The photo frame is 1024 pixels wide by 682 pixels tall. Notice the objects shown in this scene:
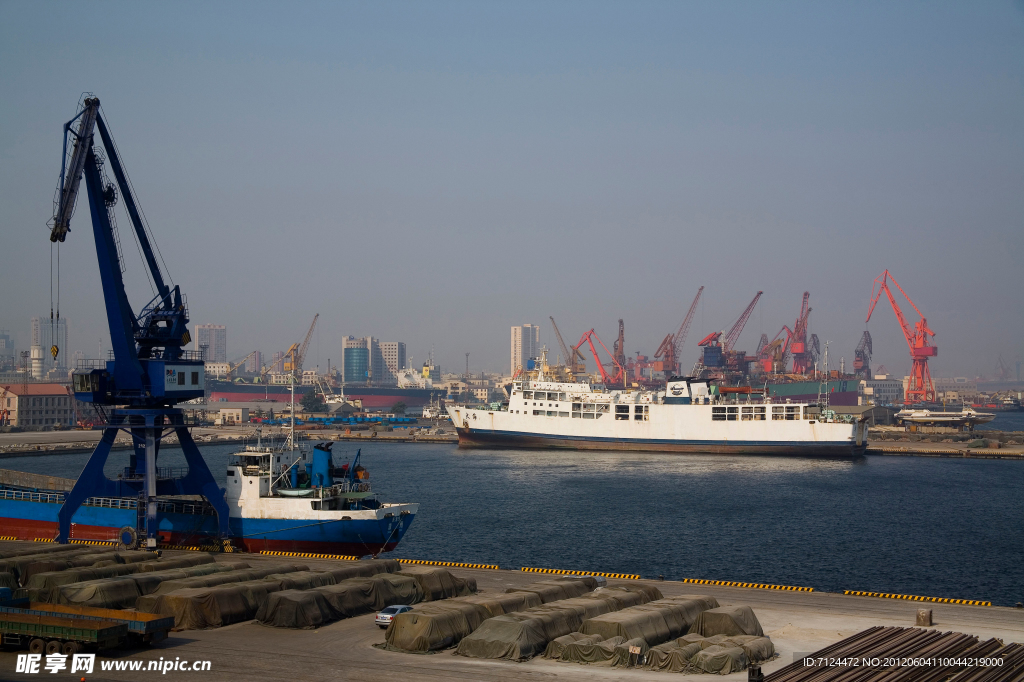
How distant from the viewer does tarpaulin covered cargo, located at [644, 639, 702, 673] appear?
50.6 feet

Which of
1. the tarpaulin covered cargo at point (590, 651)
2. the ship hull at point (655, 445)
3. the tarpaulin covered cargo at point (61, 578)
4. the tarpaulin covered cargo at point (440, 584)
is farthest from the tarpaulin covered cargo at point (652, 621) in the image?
the ship hull at point (655, 445)

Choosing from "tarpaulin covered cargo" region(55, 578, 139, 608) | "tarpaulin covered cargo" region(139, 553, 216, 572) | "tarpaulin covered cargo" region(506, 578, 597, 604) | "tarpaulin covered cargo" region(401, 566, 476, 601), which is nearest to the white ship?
"tarpaulin covered cargo" region(506, 578, 597, 604)

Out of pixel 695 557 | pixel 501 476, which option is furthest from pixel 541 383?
pixel 695 557

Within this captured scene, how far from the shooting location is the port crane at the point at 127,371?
92.9 ft

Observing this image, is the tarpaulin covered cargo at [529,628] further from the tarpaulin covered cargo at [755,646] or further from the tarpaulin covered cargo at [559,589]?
the tarpaulin covered cargo at [755,646]

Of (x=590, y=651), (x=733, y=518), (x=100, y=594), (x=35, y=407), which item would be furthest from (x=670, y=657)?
(x=35, y=407)

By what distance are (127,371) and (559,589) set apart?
16435mm

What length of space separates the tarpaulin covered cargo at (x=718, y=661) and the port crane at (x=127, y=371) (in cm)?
1862

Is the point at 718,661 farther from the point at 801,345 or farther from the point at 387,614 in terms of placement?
the point at 801,345

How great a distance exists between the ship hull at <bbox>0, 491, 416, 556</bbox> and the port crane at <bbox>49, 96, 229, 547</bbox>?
0.51m

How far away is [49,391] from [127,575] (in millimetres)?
104738

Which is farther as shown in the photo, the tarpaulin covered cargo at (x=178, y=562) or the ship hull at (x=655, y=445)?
the ship hull at (x=655, y=445)

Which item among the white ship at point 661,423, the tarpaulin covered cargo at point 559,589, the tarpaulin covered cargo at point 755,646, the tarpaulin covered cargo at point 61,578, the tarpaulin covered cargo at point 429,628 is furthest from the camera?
the white ship at point 661,423

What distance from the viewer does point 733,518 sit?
138 feet
